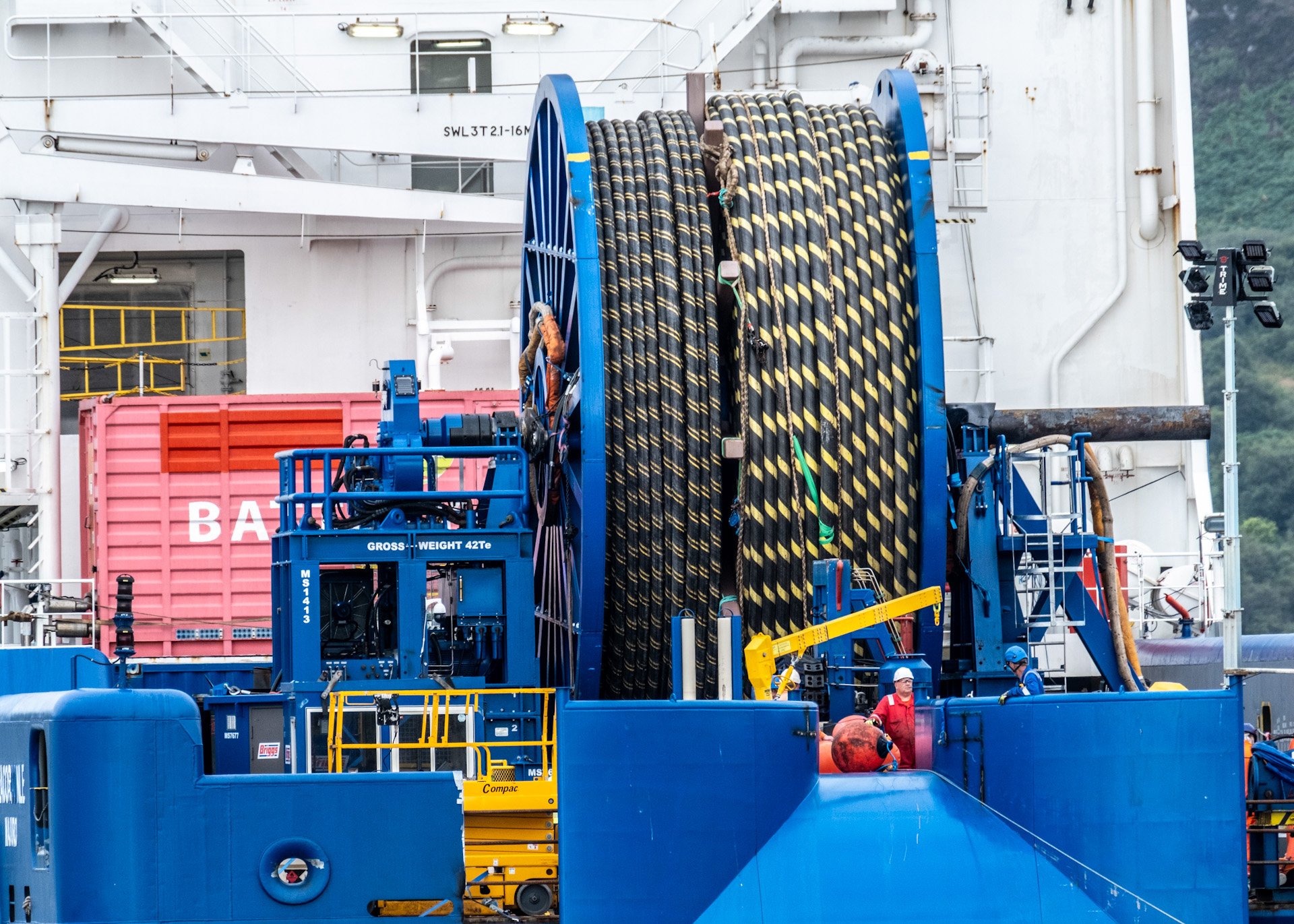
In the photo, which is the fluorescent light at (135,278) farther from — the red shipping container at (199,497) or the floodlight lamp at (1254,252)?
the floodlight lamp at (1254,252)

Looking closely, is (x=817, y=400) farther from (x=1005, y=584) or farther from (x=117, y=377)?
(x=117, y=377)

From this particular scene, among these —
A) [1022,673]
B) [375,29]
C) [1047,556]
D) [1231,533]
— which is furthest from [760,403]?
[375,29]

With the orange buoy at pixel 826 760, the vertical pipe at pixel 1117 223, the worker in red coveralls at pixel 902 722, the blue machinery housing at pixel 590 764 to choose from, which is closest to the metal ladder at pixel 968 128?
the vertical pipe at pixel 1117 223

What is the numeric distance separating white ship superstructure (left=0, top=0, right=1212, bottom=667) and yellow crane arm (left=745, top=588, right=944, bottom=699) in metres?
10.8

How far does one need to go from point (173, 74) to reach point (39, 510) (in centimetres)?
544

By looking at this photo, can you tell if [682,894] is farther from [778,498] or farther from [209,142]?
[209,142]

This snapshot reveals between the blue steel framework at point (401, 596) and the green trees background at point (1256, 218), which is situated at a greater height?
the green trees background at point (1256, 218)

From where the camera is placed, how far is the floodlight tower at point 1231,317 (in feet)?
27.9

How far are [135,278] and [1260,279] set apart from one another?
53.4 feet

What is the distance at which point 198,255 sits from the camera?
22.7m

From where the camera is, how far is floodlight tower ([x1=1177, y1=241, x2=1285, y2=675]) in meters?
8.50

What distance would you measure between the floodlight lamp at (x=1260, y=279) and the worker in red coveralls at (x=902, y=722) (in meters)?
3.08

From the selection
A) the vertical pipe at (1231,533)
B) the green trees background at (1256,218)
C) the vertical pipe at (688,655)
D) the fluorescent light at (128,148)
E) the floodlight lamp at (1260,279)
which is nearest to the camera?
the vertical pipe at (1231,533)

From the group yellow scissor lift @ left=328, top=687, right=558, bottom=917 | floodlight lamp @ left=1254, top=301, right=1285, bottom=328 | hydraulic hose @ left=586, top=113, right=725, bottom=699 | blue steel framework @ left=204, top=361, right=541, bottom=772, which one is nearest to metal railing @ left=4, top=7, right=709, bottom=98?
blue steel framework @ left=204, top=361, right=541, bottom=772
